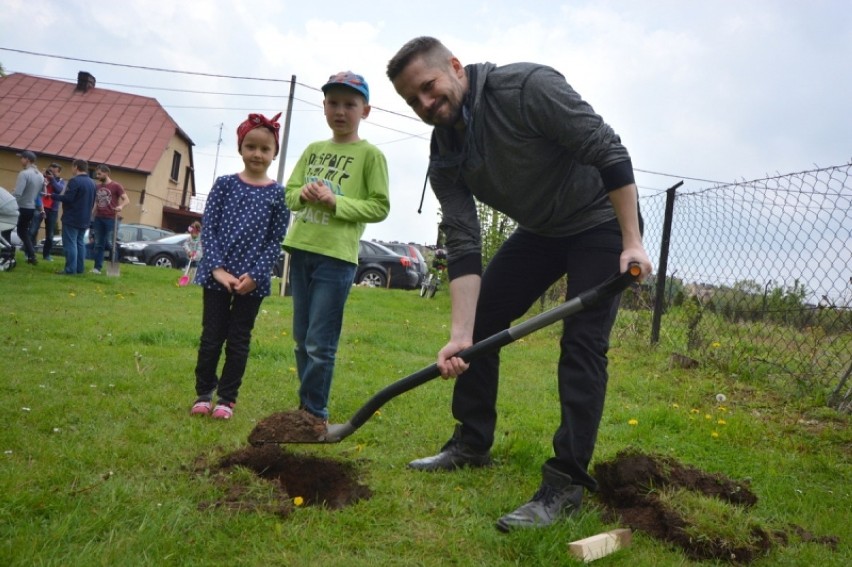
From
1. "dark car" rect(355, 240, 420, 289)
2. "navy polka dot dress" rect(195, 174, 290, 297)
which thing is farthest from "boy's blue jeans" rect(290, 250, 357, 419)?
"dark car" rect(355, 240, 420, 289)

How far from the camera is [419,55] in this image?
2.51 metres

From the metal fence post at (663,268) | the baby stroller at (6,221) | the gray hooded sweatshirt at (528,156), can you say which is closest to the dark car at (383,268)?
the baby stroller at (6,221)

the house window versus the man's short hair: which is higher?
the house window

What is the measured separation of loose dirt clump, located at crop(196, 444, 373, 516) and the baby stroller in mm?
8527

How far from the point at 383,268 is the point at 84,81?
814 inches

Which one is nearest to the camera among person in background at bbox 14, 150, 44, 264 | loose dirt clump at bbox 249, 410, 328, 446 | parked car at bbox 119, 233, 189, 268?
loose dirt clump at bbox 249, 410, 328, 446

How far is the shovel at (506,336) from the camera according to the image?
7.93 feet

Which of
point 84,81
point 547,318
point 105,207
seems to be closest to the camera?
point 547,318

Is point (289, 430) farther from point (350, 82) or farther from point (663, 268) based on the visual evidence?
point (663, 268)

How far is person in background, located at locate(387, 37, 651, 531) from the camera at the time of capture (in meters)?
2.44

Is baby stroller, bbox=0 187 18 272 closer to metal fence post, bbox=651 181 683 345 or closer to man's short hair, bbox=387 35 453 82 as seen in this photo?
metal fence post, bbox=651 181 683 345

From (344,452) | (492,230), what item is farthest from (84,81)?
(344,452)

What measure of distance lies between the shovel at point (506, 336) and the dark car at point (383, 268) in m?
14.9

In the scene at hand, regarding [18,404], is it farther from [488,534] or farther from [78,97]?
[78,97]
